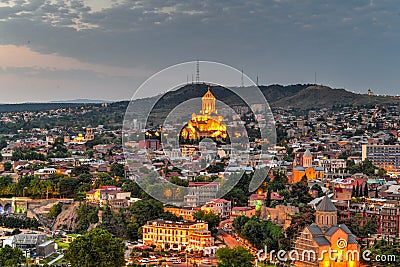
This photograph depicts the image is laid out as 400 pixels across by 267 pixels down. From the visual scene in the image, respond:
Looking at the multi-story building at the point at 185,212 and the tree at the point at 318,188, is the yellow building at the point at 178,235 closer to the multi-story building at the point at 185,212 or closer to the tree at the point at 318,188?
the multi-story building at the point at 185,212

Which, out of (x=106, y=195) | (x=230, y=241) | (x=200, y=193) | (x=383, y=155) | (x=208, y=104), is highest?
(x=208, y=104)

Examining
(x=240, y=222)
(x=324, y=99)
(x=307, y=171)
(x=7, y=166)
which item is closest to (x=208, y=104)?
(x=307, y=171)

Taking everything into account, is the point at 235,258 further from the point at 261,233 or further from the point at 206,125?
the point at 206,125

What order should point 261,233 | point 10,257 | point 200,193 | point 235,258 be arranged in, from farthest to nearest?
point 200,193, point 261,233, point 10,257, point 235,258

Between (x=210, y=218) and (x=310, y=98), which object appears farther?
(x=310, y=98)

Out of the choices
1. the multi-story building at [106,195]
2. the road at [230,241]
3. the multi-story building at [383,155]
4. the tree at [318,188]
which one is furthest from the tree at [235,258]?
the multi-story building at [383,155]
